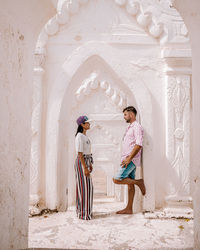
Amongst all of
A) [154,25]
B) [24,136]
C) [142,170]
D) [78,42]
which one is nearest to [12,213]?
[24,136]

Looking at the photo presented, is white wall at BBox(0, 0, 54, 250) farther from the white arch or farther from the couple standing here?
the white arch

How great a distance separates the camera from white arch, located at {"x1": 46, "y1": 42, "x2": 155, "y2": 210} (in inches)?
153

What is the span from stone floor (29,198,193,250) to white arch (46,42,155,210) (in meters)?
0.46

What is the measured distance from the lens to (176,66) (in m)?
3.92

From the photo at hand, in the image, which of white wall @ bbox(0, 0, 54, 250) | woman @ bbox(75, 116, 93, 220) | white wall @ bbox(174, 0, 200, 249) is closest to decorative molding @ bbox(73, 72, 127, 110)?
woman @ bbox(75, 116, 93, 220)

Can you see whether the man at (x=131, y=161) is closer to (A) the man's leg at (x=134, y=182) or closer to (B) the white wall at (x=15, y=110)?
(A) the man's leg at (x=134, y=182)

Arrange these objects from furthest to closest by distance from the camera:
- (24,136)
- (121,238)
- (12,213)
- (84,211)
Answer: (84,211), (121,238), (24,136), (12,213)

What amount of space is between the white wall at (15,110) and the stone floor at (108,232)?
1156 mm

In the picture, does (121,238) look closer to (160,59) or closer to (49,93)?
(49,93)

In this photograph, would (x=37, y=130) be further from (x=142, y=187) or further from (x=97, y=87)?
(x=142, y=187)

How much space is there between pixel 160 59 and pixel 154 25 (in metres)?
0.62

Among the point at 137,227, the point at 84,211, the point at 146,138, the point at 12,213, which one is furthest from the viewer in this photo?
the point at 146,138

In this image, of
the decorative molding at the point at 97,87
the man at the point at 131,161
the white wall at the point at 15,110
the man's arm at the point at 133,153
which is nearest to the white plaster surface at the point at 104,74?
the decorative molding at the point at 97,87

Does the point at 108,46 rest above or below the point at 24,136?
above
